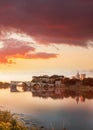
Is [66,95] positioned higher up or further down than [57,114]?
higher up

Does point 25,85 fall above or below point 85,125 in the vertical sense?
above

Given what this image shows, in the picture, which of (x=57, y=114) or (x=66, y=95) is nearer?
(x=57, y=114)

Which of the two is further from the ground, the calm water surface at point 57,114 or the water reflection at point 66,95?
the water reflection at point 66,95

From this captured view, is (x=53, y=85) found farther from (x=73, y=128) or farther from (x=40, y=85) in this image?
(x=73, y=128)

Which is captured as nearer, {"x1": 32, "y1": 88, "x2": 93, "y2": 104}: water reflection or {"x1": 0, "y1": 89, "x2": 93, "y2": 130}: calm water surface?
{"x1": 0, "y1": 89, "x2": 93, "y2": 130}: calm water surface

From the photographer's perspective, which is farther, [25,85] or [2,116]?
[25,85]

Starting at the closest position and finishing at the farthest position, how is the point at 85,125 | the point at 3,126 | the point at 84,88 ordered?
the point at 3,126 < the point at 85,125 < the point at 84,88

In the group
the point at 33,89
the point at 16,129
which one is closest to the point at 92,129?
the point at 16,129

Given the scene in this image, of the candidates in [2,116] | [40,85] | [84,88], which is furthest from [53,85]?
[2,116]

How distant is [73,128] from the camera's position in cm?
1903

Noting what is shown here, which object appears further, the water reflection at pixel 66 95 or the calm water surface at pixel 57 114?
the water reflection at pixel 66 95

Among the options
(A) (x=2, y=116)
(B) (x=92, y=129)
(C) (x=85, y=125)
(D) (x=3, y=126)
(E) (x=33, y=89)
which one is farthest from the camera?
(E) (x=33, y=89)

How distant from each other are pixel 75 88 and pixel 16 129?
68.7m

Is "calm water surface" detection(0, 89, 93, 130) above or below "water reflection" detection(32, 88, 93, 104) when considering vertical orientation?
below
